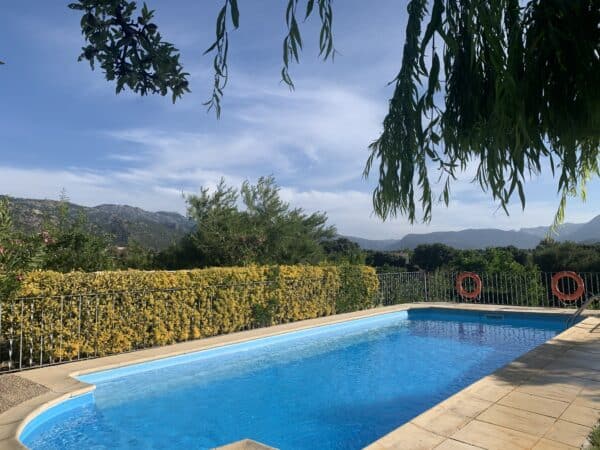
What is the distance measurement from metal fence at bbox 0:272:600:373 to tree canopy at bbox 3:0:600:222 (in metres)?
6.38

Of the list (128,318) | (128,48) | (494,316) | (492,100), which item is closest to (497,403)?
(492,100)

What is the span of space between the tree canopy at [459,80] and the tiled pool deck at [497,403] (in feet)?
7.95

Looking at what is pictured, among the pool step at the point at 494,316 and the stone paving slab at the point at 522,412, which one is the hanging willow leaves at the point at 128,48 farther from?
the pool step at the point at 494,316

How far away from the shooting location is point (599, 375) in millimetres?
6133

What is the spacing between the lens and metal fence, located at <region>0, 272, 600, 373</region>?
7.56m

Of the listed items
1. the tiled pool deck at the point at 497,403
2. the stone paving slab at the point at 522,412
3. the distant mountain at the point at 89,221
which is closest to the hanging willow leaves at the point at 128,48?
the tiled pool deck at the point at 497,403

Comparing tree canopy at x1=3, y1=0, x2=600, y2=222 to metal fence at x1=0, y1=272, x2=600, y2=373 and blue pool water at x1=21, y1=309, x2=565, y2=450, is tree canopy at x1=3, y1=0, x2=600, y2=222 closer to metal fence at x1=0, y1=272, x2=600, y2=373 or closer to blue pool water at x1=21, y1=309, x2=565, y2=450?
blue pool water at x1=21, y1=309, x2=565, y2=450

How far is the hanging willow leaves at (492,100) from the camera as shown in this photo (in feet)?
7.72

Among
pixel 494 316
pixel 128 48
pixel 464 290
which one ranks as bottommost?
pixel 494 316

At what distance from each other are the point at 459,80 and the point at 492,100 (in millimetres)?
271

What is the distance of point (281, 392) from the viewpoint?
7367mm

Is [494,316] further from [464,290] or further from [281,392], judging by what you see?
[281,392]

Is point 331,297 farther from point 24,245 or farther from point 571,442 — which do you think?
point 571,442

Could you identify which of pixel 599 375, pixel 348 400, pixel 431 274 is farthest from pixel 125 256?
pixel 599 375
